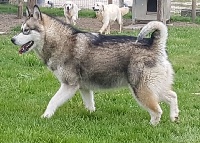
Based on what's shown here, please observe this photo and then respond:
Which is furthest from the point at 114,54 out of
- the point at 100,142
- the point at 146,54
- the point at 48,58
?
the point at 100,142

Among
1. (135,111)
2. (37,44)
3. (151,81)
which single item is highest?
(37,44)

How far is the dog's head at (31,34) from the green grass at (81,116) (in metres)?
0.79

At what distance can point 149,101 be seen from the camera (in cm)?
549

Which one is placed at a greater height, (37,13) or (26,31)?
(37,13)

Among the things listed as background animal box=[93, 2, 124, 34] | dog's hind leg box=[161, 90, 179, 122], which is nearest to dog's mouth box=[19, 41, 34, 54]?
dog's hind leg box=[161, 90, 179, 122]

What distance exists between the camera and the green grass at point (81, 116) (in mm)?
4961

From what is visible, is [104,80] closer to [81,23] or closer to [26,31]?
[26,31]

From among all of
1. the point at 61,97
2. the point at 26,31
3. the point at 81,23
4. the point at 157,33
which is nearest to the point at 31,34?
the point at 26,31

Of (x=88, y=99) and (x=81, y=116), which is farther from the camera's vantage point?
(x=88, y=99)

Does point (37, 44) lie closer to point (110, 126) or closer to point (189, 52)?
point (110, 126)

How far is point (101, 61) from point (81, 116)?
2.31 feet

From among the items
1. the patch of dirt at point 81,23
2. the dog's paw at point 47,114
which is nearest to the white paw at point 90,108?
the dog's paw at point 47,114

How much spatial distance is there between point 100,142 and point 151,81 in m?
1.09

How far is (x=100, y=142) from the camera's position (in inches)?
187
